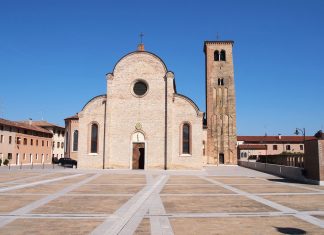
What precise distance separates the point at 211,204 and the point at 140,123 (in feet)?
76.6

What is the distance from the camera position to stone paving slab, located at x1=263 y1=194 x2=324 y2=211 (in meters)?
11.3

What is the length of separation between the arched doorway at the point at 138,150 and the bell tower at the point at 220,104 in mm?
18474

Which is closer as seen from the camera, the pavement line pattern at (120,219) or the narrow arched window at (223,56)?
the pavement line pattern at (120,219)

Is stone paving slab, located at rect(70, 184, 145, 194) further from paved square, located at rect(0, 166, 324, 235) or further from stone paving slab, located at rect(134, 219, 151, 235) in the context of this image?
stone paving slab, located at rect(134, 219, 151, 235)

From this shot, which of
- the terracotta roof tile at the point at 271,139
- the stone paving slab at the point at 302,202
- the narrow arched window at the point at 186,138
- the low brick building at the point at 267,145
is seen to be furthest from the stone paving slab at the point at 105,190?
the terracotta roof tile at the point at 271,139

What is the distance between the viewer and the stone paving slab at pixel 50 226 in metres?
7.76

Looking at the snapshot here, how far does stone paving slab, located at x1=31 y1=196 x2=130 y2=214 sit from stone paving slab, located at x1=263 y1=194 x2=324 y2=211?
6302mm

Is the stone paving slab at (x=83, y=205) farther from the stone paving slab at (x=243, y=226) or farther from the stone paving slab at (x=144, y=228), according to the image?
the stone paving slab at (x=243, y=226)

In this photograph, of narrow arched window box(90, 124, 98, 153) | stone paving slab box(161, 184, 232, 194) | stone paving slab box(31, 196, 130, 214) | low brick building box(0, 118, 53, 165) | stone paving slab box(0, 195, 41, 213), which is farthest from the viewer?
low brick building box(0, 118, 53, 165)

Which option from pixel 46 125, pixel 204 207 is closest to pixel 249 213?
pixel 204 207

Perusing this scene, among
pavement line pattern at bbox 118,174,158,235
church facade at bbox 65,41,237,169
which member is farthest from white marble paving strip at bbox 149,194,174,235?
church facade at bbox 65,41,237,169

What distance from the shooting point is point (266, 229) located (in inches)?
319

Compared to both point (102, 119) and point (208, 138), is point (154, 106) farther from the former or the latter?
point (208, 138)

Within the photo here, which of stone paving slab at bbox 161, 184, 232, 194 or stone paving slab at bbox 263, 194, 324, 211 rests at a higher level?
stone paving slab at bbox 263, 194, 324, 211
